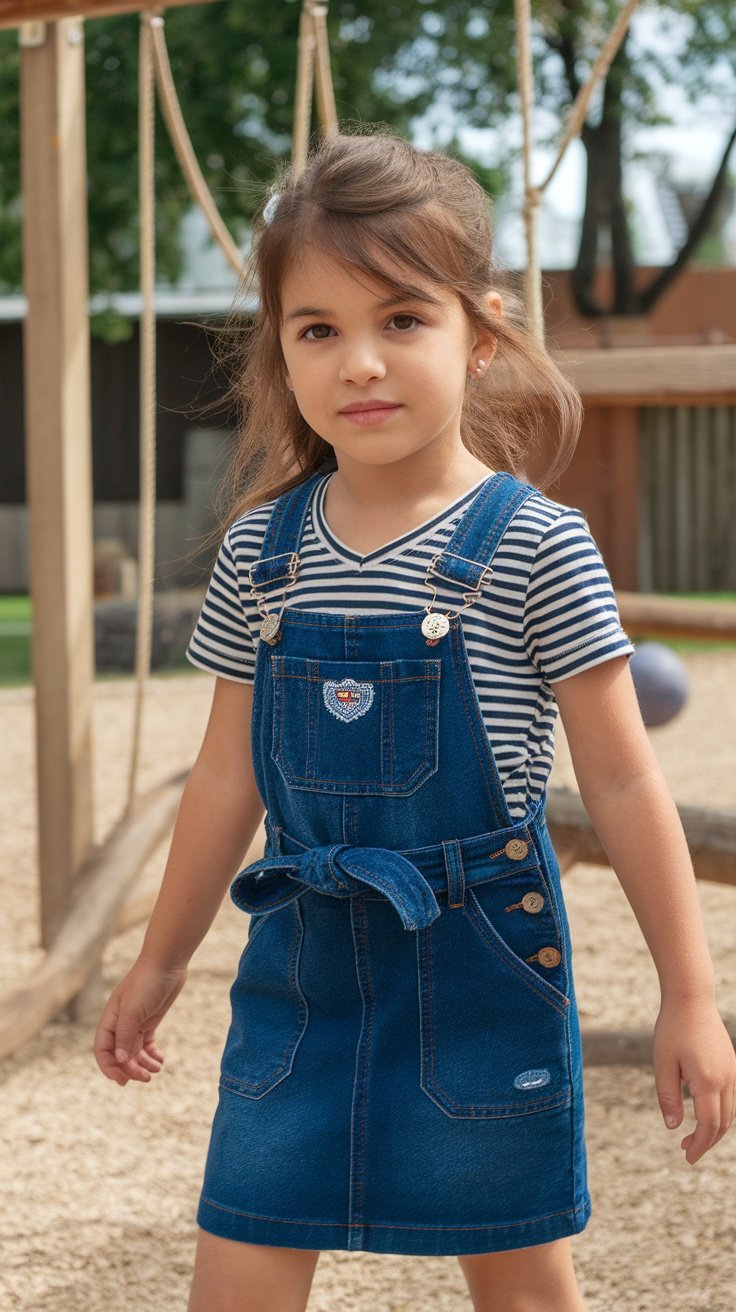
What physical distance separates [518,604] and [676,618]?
11.0 ft

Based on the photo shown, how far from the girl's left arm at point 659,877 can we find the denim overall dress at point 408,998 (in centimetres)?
8

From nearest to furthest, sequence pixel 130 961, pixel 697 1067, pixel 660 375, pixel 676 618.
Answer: pixel 697 1067 → pixel 660 375 → pixel 130 961 → pixel 676 618

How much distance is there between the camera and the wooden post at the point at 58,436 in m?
3.04

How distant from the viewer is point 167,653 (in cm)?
934

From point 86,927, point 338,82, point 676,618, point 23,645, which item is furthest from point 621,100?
point 86,927

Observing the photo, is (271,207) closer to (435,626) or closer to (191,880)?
(435,626)

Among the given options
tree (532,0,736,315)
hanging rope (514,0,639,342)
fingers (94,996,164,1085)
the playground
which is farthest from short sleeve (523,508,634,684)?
tree (532,0,736,315)

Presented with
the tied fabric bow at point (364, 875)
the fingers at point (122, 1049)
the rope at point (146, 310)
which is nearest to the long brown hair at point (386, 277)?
the tied fabric bow at point (364, 875)

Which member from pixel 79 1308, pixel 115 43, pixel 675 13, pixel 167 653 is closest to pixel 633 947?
pixel 79 1308

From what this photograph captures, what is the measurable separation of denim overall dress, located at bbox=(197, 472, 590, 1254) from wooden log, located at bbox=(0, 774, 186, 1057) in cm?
155

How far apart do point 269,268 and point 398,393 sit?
0.69 feet

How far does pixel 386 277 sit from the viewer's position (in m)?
1.42

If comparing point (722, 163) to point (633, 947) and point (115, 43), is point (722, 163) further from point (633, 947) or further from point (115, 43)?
point (633, 947)

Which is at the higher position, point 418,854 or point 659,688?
point 418,854
